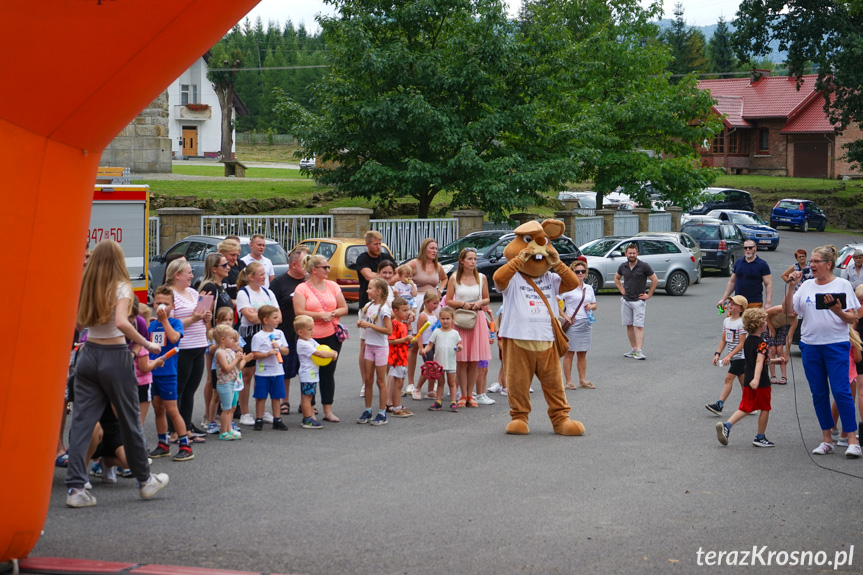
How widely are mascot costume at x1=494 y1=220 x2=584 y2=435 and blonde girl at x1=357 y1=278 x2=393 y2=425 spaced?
1.22 metres

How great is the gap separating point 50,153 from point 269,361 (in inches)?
171

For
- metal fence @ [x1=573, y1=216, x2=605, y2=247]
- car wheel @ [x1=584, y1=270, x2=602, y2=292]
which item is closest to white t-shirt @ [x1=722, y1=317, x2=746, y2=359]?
car wheel @ [x1=584, y1=270, x2=602, y2=292]

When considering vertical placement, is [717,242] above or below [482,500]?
above

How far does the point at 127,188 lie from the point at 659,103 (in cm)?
2179

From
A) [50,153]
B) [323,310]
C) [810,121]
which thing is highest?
[810,121]

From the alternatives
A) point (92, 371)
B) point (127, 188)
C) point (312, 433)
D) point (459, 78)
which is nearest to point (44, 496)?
point (92, 371)

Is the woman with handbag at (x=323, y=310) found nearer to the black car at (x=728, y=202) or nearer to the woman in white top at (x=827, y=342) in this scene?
the woman in white top at (x=827, y=342)

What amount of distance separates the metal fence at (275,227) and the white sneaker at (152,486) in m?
17.0

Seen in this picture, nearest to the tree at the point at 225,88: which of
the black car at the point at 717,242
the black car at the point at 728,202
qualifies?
the black car at the point at 728,202

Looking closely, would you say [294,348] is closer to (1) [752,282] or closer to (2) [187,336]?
(2) [187,336]

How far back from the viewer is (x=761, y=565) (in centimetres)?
553

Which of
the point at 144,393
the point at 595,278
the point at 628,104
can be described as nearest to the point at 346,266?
the point at 595,278

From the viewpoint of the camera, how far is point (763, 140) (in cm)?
6688

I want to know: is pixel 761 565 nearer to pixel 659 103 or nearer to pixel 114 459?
pixel 114 459
